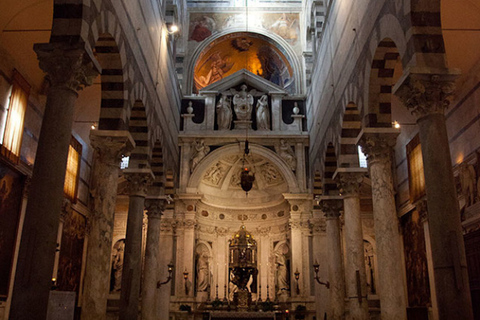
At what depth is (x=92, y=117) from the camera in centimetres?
1872

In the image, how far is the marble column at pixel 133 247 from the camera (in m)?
12.5

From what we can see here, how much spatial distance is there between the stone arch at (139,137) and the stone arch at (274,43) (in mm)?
8867

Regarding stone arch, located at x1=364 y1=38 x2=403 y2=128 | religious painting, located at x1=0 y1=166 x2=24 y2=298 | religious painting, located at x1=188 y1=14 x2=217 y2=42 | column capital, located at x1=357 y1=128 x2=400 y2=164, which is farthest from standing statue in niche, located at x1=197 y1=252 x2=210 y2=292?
stone arch, located at x1=364 y1=38 x2=403 y2=128

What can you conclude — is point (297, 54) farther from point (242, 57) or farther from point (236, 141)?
point (236, 141)

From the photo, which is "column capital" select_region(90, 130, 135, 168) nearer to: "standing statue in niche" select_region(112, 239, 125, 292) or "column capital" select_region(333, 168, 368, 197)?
"column capital" select_region(333, 168, 368, 197)

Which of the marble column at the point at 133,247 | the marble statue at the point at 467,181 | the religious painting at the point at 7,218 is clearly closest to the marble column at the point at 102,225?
the marble column at the point at 133,247

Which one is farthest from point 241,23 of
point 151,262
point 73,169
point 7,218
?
point 7,218

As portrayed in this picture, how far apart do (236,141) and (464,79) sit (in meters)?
10.2

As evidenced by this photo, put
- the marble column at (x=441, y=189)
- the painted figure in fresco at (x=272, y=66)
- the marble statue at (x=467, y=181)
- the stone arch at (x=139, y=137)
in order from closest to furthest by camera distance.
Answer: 1. the marble column at (x=441, y=189)
2. the marble statue at (x=467, y=181)
3. the stone arch at (x=139, y=137)
4. the painted figure in fresco at (x=272, y=66)

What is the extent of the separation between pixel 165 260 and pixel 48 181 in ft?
42.1

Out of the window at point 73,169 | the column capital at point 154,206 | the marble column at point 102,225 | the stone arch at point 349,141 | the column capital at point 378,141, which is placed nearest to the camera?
the marble column at point 102,225

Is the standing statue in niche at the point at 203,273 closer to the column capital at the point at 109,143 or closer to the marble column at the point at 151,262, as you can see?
the marble column at the point at 151,262

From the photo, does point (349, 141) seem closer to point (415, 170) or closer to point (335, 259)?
point (335, 259)

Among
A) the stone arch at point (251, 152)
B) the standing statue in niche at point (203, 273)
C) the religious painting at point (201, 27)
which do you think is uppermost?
the religious painting at point (201, 27)
